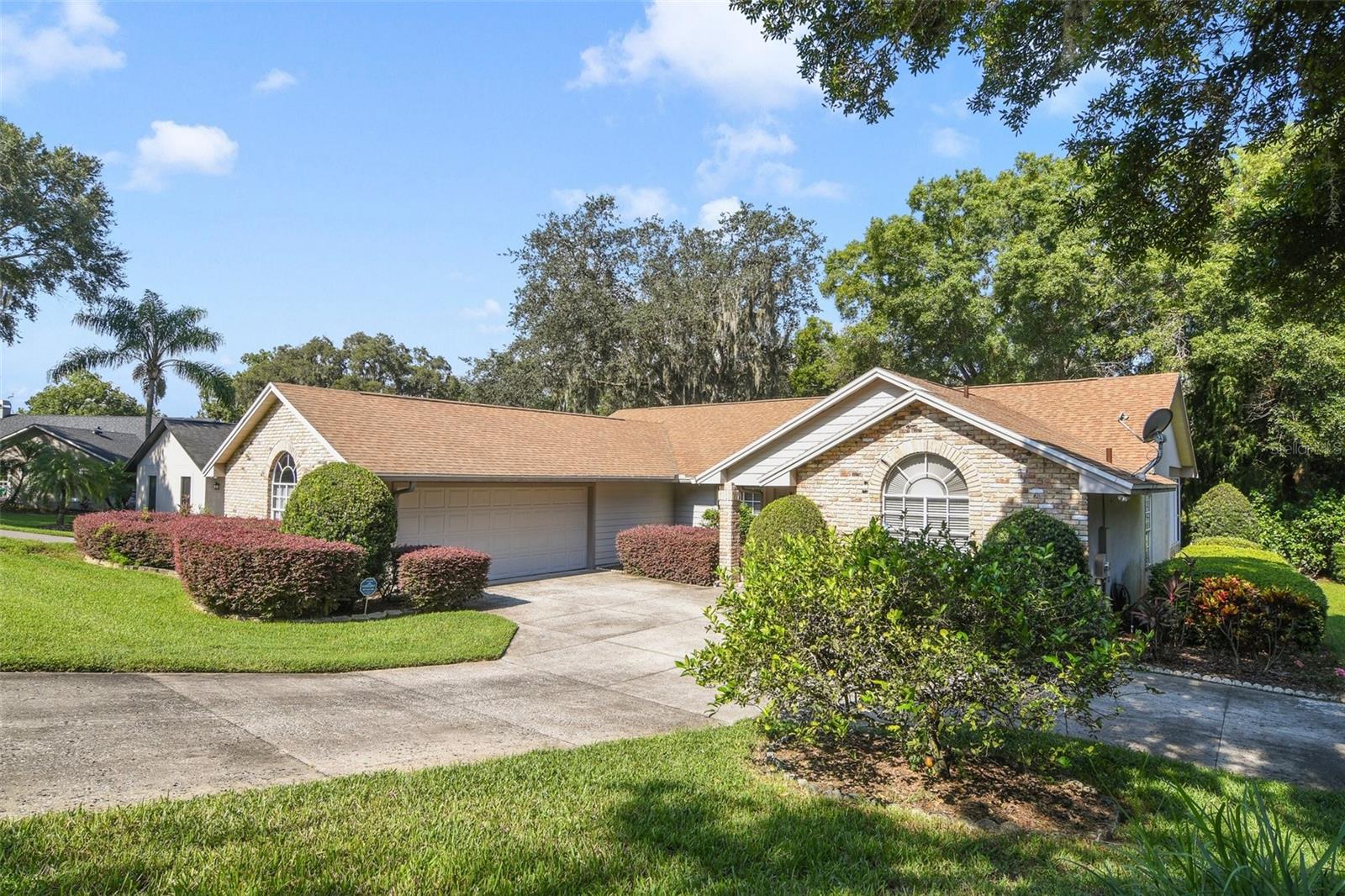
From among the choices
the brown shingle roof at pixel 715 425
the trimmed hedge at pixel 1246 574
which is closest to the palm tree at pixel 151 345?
the brown shingle roof at pixel 715 425

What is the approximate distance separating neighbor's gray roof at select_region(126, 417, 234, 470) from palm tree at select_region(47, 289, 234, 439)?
4.79m

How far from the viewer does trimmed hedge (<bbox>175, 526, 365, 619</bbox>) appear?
12.2 metres

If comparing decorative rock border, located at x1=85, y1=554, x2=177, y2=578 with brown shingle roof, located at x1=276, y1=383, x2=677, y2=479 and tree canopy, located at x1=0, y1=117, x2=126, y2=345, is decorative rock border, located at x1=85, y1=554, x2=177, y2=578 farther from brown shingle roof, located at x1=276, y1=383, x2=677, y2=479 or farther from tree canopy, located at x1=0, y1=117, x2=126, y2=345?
tree canopy, located at x1=0, y1=117, x2=126, y2=345

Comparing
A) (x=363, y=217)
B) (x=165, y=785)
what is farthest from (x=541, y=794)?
(x=363, y=217)

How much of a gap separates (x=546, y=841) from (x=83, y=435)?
1693 inches

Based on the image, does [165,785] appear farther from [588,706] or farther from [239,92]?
[239,92]

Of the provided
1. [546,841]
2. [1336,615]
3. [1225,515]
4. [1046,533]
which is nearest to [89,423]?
[1046,533]

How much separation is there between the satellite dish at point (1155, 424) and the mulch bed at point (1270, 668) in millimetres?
5072

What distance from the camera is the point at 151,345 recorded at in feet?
114

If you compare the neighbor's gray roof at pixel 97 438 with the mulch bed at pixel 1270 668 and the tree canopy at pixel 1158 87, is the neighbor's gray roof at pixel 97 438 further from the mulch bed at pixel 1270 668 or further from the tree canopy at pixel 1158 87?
the mulch bed at pixel 1270 668

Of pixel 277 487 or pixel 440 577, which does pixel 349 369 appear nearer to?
pixel 277 487

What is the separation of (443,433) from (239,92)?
9819 mm

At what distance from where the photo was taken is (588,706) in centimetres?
823

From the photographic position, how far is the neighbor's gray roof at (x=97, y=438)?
3459cm
